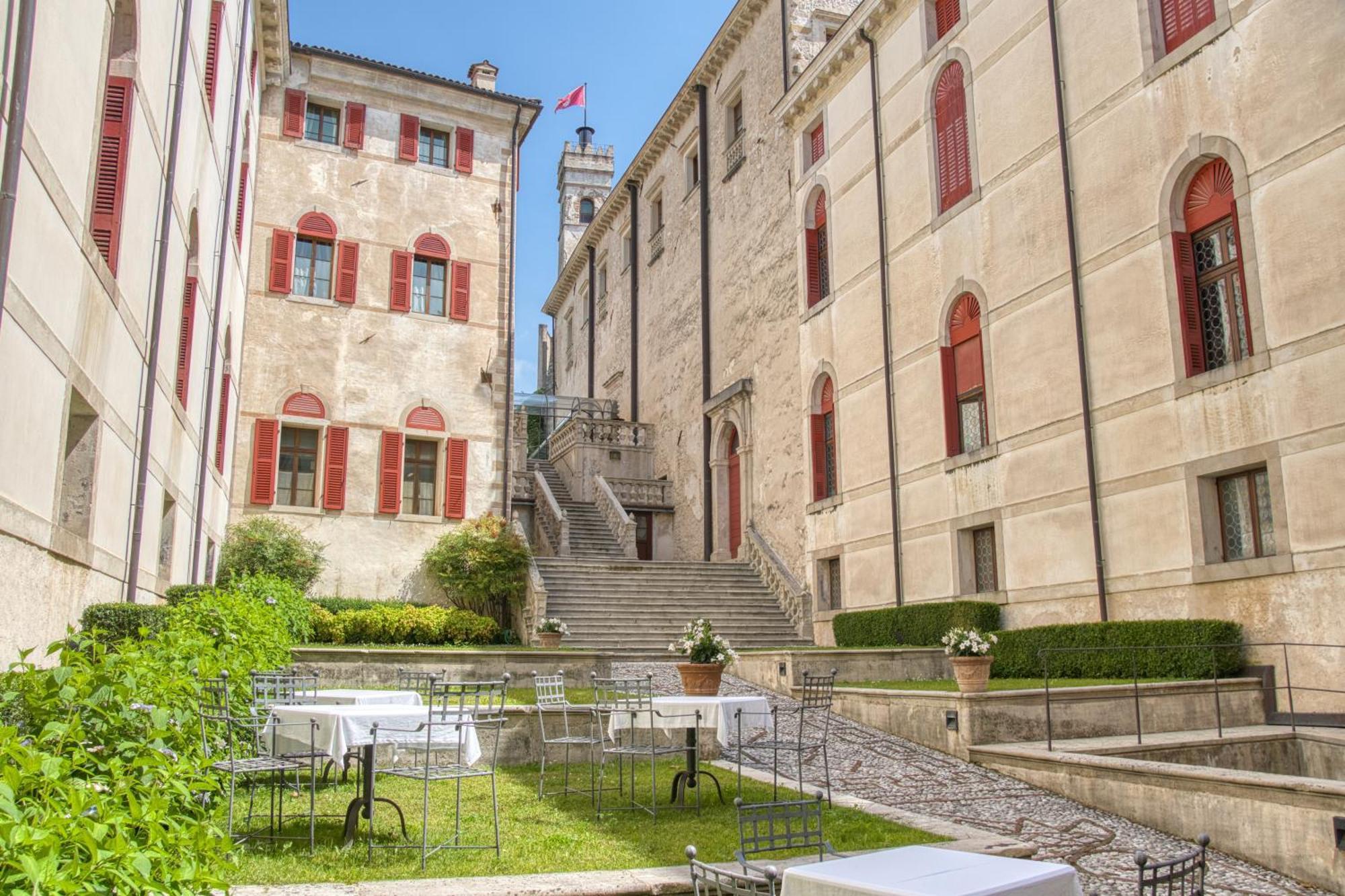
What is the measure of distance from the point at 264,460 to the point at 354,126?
24.7 ft

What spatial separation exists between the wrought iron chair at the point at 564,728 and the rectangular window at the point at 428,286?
13.3m

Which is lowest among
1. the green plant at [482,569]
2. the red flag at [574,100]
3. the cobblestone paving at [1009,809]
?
the cobblestone paving at [1009,809]

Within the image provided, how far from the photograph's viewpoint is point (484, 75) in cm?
2552

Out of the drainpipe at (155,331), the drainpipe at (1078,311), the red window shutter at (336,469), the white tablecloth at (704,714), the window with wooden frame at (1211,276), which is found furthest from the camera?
the red window shutter at (336,469)

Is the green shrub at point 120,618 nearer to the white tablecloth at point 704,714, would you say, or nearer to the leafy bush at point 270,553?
the white tablecloth at point 704,714

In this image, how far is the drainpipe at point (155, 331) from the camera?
1086 centimetres

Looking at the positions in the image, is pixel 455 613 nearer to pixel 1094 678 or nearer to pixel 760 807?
pixel 1094 678

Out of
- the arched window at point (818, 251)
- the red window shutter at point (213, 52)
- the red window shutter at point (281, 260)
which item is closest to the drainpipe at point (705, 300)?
the arched window at point (818, 251)

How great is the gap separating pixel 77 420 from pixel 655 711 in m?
Answer: 5.83

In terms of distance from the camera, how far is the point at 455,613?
1967cm

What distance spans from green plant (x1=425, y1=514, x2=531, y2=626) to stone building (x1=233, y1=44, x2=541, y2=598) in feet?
2.85

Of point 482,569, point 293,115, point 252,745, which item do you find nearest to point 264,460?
point 482,569

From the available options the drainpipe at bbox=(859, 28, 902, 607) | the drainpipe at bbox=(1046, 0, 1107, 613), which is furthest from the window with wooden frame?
the drainpipe at bbox=(859, 28, 902, 607)

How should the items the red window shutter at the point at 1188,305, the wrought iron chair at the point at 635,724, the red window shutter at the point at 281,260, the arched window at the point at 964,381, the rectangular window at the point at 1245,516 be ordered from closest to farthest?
the wrought iron chair at the point at 635,724 → the rectangular window at the point at 1245,516 → the red window shutter at the point at 1188,305 → the arched window at the point at 964,381 → the red window shutter at the point at 281,260
